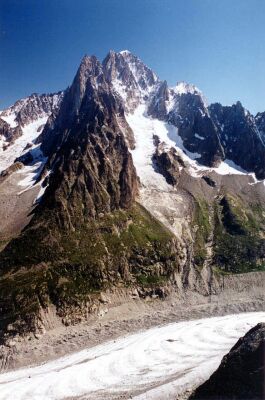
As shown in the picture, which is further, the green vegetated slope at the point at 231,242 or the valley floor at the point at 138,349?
the green vegetated slope at the point at 231,242

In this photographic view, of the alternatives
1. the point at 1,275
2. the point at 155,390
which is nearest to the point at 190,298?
the point at 1,275

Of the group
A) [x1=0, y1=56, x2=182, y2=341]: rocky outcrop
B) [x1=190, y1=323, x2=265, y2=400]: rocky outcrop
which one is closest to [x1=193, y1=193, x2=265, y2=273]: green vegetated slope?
[x1=0, y1=56, x2=182, y2=341]: rocky outcrop

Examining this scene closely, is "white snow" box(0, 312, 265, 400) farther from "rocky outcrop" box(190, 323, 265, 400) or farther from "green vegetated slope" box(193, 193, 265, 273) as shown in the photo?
"green vegetated slope" box(193, 193, 265, 273)

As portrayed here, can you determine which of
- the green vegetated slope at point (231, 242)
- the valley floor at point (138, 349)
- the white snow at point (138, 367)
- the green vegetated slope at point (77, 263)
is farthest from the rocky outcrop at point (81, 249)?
the white snow at point (138, 367)

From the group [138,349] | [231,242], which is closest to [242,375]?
[138,349]

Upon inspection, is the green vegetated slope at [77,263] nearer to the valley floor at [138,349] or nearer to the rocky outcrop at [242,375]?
the valley floor at [138,349]

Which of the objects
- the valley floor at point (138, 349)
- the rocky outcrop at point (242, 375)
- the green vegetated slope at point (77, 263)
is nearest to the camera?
the rocky outcrop at point (242, 375)

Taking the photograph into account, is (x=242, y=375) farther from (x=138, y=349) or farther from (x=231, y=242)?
(x=231, y=242)
